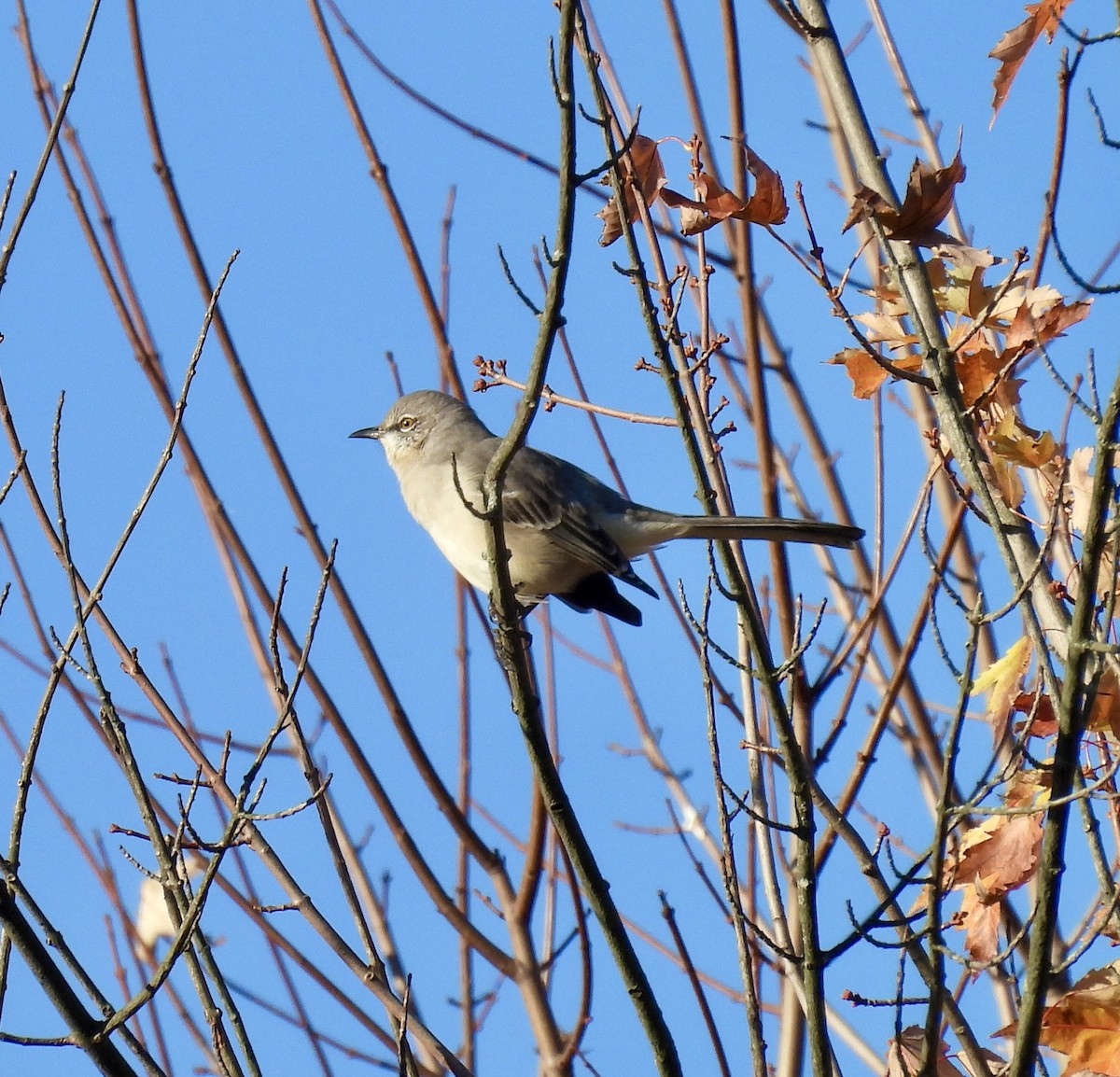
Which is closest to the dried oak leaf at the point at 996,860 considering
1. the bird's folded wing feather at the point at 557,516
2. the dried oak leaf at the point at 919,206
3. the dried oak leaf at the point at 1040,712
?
the dried oak leaf at the point at 1040,712

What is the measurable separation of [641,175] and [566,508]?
2.20 m

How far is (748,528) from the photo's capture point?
4.04 metres

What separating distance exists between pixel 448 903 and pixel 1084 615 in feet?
6.96

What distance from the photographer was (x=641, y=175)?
3094mm

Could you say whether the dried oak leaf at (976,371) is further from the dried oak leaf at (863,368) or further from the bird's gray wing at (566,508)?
the bird's gray wing at (566,508)

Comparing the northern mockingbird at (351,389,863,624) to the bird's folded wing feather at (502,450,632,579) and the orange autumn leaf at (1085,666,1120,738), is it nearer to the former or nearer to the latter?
the bird's folded wing feather at (502,450,632,579)

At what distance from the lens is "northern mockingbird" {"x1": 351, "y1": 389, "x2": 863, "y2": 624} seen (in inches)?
195

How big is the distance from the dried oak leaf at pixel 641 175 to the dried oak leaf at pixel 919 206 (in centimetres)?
48

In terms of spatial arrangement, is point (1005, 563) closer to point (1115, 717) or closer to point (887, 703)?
point (1115, 717)

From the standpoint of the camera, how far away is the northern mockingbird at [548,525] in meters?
4.96

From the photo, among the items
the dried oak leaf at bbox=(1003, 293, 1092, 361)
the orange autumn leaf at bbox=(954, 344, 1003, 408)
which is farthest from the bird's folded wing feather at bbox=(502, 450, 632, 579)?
the dried oak leaf at bbox=(1003, 293, 1092, 361)

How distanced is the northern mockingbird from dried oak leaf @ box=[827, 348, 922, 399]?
160 centimetres

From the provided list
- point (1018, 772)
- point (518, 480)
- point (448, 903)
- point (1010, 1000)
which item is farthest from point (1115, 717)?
point (518, 480)

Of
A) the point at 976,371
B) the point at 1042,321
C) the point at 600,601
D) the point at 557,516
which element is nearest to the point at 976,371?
the point at 976,371
